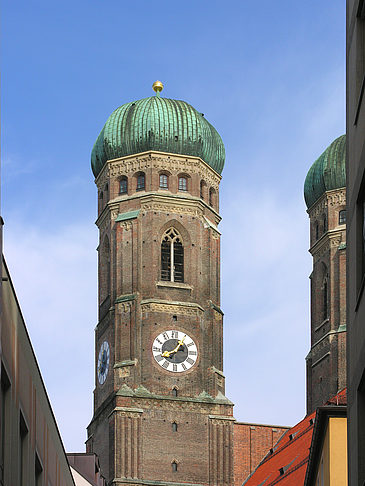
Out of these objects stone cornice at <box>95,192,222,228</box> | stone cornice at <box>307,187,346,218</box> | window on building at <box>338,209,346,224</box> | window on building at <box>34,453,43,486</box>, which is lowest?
window on building at <box>34,453,43,486</box>

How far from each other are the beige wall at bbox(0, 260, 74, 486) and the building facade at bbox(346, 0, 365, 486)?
401cm

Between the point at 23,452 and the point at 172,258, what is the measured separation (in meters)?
47.8

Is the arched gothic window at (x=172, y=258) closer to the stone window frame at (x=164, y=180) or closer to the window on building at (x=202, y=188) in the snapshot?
the stone window frame at (x=164, y=180)

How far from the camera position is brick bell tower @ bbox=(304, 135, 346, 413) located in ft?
232

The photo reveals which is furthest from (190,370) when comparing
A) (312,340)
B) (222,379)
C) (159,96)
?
(159,96)

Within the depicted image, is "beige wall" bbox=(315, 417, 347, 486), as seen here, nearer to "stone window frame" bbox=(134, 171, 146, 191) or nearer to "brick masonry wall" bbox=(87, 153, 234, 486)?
"brick masonry wall" bbox=(87, 153, 234, 486)

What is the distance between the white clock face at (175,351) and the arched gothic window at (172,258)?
2506 mm

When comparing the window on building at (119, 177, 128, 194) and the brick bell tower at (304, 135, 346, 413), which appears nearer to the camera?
the brick bell tower at (304, 135, 346, 413)

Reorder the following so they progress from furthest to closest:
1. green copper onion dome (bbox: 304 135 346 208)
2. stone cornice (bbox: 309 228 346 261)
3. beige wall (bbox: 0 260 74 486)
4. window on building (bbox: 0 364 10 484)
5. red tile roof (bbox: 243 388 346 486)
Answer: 1. green copper onion dome (bbox: 304 135 346 208)
2. stone cornice (bbox: 309 228 346 261)
3. red tile roof (bbox: 243 388 346 486)
4. beige wall (bbox: 0 260 74 486)
5. window on building (bbox: 0 364 10 484)

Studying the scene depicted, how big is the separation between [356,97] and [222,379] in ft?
160

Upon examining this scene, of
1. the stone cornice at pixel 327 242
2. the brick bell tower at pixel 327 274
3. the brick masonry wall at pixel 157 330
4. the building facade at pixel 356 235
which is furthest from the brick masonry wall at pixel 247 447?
the building facade at pixel 356 235

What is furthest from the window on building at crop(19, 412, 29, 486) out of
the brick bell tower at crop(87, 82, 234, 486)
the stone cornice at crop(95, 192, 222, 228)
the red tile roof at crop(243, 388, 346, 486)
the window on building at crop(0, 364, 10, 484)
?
the stone cornice at crop(95, 192, 222, 228)

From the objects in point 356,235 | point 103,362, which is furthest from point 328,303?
point 356,235

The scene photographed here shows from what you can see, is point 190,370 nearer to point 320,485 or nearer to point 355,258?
point 320,485
